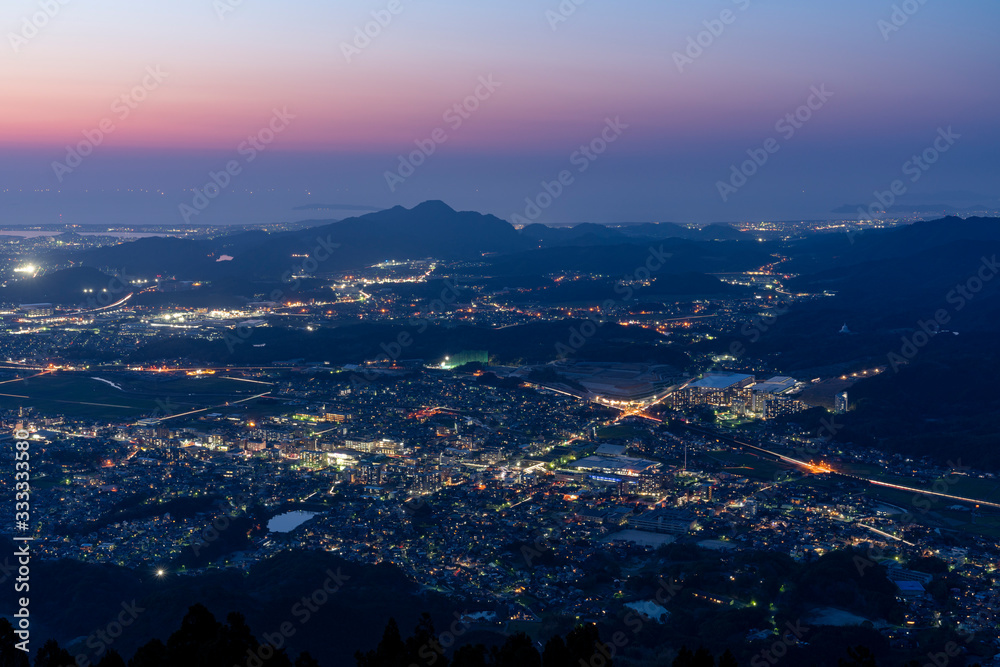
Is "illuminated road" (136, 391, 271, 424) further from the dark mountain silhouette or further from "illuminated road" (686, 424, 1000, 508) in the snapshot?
the dark mountain silhouette

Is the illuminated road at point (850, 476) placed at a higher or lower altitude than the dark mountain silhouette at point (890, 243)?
lower

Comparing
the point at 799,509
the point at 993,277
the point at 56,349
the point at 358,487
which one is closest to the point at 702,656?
the point at 799,509


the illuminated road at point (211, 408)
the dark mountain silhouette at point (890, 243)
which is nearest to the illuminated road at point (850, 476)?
the illuminated road at point (211, 408)

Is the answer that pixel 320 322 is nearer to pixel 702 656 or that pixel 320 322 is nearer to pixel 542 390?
pixel 542 390

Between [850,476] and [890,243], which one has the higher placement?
[890,243]

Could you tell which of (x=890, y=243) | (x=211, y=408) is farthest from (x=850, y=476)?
(x=890, y=243)

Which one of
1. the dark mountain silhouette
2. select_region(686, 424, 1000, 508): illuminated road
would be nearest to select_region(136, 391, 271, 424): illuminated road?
select_region(686, 424, 1000, 508): illuminated road

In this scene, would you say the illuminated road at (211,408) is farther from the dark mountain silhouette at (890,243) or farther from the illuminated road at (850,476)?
the dark mountain silhouette at (890,243)

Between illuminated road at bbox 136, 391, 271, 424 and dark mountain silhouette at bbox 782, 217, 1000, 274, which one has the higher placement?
dark mountain silhouette at bbox 782, 217, 1000, 274

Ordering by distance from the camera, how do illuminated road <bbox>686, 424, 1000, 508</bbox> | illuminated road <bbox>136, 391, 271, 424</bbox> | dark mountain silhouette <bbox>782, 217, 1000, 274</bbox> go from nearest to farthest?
illuminated road <bbox>686, 424, 1000, 508</bbox> → illuminated road <bbox>136, 391, 271, 424</bbox> → dark mountain silhouette <bbox>782, 217, 1000, 274</bbox>

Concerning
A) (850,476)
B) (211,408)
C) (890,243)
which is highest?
(890,243)

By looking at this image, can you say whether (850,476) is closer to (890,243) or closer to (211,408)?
(211,408)

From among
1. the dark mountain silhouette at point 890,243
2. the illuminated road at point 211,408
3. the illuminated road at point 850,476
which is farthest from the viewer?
the dark mountain silhouette at point 890,243
